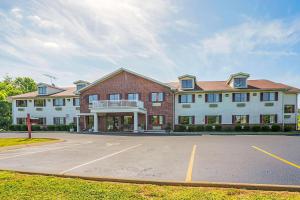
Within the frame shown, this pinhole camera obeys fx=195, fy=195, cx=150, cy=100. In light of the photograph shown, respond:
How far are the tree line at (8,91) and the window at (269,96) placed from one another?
42.4 m

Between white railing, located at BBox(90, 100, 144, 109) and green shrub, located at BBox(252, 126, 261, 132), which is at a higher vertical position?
white railing, located at BBox(90, 100, 144, 109)

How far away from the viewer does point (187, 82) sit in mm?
27531

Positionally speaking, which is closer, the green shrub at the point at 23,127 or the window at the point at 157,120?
the window at the point at 157,120

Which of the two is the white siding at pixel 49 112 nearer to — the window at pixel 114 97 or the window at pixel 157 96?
the window at pixel 114 97

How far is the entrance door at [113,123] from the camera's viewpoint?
28078 millimetres

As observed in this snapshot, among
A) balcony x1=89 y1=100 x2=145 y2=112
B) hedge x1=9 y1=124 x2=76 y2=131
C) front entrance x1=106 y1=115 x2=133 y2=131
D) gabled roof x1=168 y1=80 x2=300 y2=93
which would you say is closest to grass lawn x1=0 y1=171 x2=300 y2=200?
balcony x1=89 y1=100 x2=145 y2=112

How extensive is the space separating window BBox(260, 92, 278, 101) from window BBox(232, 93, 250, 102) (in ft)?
5.63

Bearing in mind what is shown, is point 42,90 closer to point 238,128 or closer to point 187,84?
point 187,84

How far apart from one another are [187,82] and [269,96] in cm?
1063

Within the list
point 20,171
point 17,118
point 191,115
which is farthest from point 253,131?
point 17,118

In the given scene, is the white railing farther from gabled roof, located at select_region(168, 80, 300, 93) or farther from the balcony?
gabled roof, located at select_region(168, 80, 300, 93)

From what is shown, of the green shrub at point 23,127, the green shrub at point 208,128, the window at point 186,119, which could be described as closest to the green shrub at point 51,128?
the green shrub at point 23,127

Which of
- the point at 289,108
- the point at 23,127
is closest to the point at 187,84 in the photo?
the point at 289,108

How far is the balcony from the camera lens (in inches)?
998
